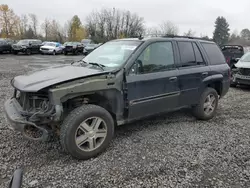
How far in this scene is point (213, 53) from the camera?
16.8ft

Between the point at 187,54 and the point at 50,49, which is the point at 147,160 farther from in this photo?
the point at 50,49

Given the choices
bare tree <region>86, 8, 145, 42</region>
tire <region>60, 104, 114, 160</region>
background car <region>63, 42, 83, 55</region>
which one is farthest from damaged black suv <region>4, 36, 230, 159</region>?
bare tree <region>86, 8, 145, 42</region>

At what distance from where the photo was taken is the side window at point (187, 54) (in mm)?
4363

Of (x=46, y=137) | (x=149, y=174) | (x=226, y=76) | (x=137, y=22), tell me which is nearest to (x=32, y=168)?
(x=46, y=137)

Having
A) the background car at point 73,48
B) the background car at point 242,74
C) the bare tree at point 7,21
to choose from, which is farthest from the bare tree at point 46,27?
the background car at point 242,74

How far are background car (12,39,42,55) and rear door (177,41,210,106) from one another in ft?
76.6

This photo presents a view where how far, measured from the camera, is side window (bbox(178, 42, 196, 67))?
4.36 m

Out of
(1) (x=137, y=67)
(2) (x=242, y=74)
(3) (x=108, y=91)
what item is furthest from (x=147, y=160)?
(2) (x=242, y=74)

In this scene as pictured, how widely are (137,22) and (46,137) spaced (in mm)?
57645

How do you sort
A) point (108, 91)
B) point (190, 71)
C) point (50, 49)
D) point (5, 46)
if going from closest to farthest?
1. point (108, 91)
2. point (190, 71)
3. point (5, 46)
4. point (50, 49)

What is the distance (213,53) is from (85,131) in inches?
140

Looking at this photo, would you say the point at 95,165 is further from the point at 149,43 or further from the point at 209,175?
the point at 149,43

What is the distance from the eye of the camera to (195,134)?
13.9 ft

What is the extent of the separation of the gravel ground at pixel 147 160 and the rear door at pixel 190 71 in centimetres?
67
